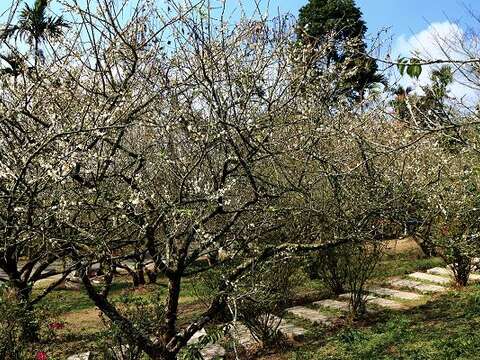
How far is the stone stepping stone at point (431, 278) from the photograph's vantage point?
10.7 meters

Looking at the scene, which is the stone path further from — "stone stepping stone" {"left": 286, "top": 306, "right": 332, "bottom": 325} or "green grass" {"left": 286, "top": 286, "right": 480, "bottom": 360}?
"green grass" {"left": 286, "top": 286, "right": 480, "bottom": 360}

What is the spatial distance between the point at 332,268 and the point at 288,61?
4.59 m

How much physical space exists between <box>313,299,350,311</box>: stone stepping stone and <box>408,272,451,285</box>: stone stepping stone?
2526 millimetres

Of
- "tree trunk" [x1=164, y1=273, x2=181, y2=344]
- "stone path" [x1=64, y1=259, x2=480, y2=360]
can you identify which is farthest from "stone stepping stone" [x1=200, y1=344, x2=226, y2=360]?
"tree trunk" [x1=164, y1=273, x2=181, y2=344]

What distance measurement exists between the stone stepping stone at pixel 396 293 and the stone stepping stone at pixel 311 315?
161 cm

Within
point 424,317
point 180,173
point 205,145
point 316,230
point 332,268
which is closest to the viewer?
point 205,145

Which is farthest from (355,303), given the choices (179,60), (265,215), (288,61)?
(179,60)

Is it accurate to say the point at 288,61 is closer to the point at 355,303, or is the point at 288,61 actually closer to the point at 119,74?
the point at 119,74

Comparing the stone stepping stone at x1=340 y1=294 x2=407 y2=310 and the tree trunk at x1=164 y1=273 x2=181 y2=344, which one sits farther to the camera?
the stone stepping stone at x1=340 y1=294 x2=407 y2=310

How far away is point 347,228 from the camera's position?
5.83 metres

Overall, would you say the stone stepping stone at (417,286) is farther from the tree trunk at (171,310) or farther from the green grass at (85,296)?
the tree trunk at (171,310)

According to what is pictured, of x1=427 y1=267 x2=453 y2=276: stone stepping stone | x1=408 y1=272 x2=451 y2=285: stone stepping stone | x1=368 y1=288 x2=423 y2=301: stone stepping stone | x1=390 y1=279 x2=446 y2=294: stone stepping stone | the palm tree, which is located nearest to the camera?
the palm tree

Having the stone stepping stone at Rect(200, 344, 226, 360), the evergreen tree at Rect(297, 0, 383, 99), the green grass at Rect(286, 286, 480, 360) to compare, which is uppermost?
the evergreen tree at Rect(297, 0, 383, 99)

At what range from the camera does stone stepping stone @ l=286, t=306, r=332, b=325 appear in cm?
834
